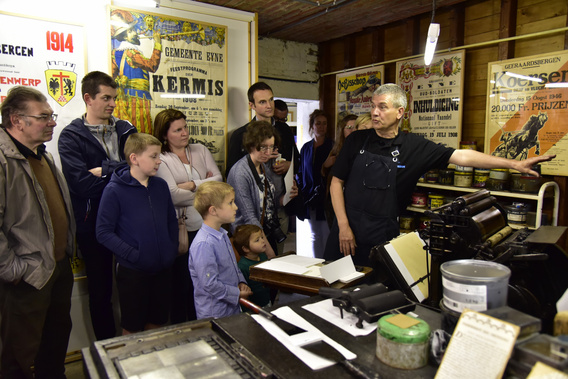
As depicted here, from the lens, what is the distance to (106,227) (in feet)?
8.01

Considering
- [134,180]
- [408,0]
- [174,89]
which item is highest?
[408,0]

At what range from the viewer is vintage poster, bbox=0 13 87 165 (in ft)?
9.07

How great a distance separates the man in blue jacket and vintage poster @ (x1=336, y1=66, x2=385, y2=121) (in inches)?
119

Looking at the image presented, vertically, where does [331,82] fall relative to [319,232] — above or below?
above

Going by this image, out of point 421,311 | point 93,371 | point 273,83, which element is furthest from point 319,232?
point 93,371

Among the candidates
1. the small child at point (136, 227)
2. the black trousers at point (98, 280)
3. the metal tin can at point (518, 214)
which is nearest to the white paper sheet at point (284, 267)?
the small child at point (136, 227)

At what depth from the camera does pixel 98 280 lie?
285 centimetres

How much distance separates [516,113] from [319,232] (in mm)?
2234

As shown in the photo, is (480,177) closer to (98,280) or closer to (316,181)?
(316,181)

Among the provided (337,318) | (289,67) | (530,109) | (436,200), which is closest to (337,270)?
(337,318)

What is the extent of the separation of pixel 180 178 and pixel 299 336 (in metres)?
2.01

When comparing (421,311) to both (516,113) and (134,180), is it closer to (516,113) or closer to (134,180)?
(134,180)

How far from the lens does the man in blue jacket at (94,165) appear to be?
266 centimetres

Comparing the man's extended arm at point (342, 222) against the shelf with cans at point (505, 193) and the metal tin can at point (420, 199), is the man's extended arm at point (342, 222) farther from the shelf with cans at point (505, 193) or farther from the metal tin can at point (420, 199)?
the metal tin can at point (420, 199)
